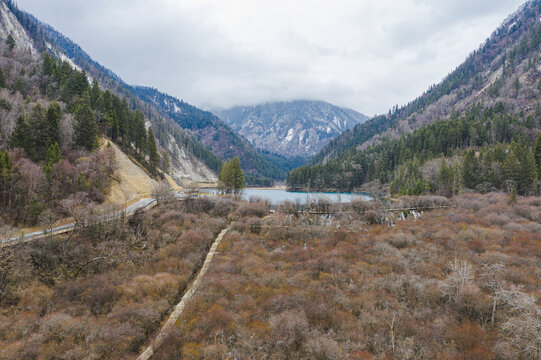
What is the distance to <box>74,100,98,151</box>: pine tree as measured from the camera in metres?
50.2

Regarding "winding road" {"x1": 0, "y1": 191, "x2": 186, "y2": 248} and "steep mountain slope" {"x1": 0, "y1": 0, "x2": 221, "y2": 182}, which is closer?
"winding road" {"x1": 0, "y1": 191, "x2": 186, "y2": 248}

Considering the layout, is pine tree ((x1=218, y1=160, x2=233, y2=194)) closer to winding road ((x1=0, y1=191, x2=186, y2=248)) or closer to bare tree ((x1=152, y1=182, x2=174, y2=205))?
bare tree ((x1=152, y1=182, x2=174, y2=205))

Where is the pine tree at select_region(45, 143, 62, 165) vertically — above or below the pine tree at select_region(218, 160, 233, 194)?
above

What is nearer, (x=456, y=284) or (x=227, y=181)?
(x=456, y=284)

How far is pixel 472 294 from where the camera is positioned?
66.5ft

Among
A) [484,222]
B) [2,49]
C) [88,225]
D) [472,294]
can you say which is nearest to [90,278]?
[88,225]

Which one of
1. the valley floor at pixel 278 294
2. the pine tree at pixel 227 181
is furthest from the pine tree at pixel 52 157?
the pine tree at pixel 227 181

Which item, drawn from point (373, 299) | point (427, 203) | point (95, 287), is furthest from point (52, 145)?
point (427, 203)

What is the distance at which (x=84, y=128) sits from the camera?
50344 millimetres

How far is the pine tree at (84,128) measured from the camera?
5016cm

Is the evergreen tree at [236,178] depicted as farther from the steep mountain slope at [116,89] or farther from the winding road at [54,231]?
the steep mountain slope at [116,89]

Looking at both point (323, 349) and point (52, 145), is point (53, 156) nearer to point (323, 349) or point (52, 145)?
point (52, 145)

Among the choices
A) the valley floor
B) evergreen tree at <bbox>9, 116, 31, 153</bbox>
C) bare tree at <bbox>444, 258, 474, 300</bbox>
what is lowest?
the valley floor

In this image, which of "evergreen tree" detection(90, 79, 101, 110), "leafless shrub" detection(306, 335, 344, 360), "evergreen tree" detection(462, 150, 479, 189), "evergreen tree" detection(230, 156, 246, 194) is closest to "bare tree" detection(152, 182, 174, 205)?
"evergreen tree" detection(230, 156, 246, 194)
